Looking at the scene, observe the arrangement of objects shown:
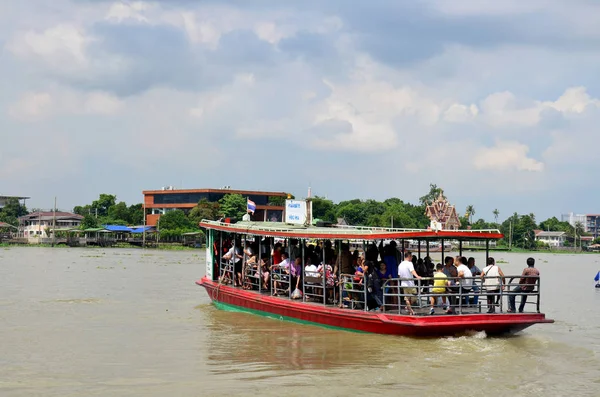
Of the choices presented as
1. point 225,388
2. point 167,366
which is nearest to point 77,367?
point 167,366

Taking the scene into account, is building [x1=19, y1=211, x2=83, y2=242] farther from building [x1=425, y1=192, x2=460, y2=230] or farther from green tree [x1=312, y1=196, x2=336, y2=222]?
building [x1=425, y1=192, x2=460, y2=230]

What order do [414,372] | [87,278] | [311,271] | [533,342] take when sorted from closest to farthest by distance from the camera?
[414,372]
[533,342]
[311,271]
[87,278]

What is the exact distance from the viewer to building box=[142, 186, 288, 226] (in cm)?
11012

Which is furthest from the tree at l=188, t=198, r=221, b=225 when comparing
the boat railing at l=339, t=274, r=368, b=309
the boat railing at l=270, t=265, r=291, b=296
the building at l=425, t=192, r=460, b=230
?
the boat railing at l=339, t=274, r=368, b=309

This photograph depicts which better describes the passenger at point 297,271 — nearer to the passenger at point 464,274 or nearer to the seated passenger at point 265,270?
the seated passenger at point 265,270

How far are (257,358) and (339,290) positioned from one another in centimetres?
333

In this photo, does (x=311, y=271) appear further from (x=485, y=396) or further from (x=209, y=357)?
(x=485, y=396)

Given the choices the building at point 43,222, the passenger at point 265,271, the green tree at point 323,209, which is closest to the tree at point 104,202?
the building at point 43,222

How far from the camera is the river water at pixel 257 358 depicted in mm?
12555

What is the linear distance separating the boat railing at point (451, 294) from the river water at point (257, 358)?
2.40ft

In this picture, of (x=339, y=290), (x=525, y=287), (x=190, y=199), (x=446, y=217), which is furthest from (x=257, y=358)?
(x=190, y=199)

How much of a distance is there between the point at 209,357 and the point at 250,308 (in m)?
5.21

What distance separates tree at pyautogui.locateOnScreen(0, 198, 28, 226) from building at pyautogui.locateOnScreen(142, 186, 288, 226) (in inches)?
1661

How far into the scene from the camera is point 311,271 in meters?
18.3
